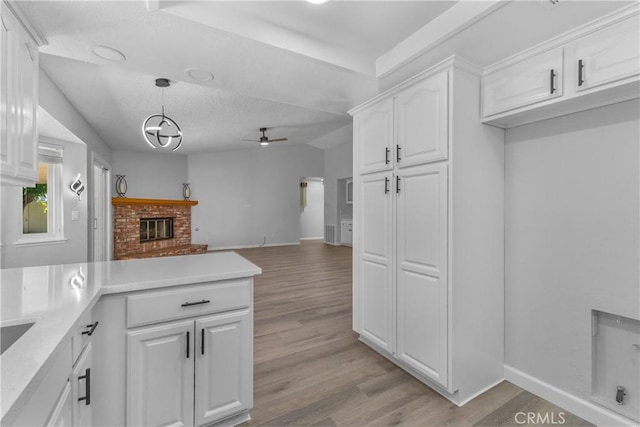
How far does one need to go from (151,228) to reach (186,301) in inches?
271

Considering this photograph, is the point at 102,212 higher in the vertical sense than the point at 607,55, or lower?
lower

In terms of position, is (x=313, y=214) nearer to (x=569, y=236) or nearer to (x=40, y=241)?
(x=40, y=241)

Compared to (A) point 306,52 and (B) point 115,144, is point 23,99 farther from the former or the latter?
(B) point 115,144

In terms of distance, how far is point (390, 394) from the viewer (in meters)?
2.04

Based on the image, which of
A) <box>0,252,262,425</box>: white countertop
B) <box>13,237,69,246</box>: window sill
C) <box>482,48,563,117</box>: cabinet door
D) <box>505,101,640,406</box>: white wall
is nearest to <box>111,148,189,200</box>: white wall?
<box>13,237,69,246</box>: window sill

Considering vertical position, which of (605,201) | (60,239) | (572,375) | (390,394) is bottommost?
(390,394)

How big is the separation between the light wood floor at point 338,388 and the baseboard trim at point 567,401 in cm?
4

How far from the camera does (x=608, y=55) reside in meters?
1.49

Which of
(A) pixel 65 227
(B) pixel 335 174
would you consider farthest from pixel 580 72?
(B) pixel 335 174

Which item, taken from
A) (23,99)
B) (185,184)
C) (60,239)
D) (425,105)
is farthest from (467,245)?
(185,184)

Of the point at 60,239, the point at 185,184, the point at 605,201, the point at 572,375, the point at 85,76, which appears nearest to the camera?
the point at 605,201

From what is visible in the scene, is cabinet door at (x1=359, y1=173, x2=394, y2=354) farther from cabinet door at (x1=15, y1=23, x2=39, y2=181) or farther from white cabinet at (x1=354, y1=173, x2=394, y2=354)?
cabinet door at (x1=15, y1=23, x2=39, y2=181)

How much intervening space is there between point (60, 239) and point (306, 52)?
4.24 m

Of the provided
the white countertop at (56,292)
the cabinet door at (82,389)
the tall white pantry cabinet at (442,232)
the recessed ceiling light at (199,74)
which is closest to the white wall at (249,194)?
the recessed ceiling light at (199,74)
